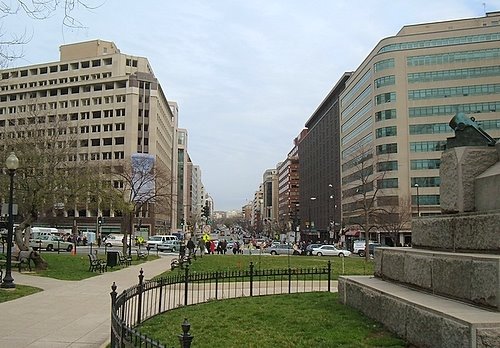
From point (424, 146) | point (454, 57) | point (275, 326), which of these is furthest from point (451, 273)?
point (454, 57)

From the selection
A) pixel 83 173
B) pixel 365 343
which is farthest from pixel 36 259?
pixel 365 343

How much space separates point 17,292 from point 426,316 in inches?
541

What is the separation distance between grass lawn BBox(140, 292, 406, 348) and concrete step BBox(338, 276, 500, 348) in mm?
251

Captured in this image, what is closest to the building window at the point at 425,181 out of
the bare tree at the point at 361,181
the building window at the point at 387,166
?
the building window at the point at 387,166

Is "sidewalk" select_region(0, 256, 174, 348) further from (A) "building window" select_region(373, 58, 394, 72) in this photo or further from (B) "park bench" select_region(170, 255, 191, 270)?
(A) "building window" select_region(373, 58, 394, 72)

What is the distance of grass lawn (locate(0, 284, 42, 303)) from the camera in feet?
50.6

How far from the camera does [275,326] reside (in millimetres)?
9781

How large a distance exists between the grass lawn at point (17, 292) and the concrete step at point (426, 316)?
10.5 m

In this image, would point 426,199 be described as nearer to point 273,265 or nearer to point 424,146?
A: point 424,146

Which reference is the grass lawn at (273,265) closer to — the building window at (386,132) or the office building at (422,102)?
the office building at (422,102)

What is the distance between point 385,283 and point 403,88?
249ft

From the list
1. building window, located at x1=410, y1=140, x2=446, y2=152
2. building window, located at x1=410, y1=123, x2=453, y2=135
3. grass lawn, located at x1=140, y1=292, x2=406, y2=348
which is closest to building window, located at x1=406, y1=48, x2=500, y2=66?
building window, located at x1=410, y1=123, x2=453, y2=135

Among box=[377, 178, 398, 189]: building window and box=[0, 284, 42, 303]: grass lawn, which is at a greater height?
box=[377, 178, 398, 189]: building window

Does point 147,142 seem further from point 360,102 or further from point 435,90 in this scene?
point 435,90
